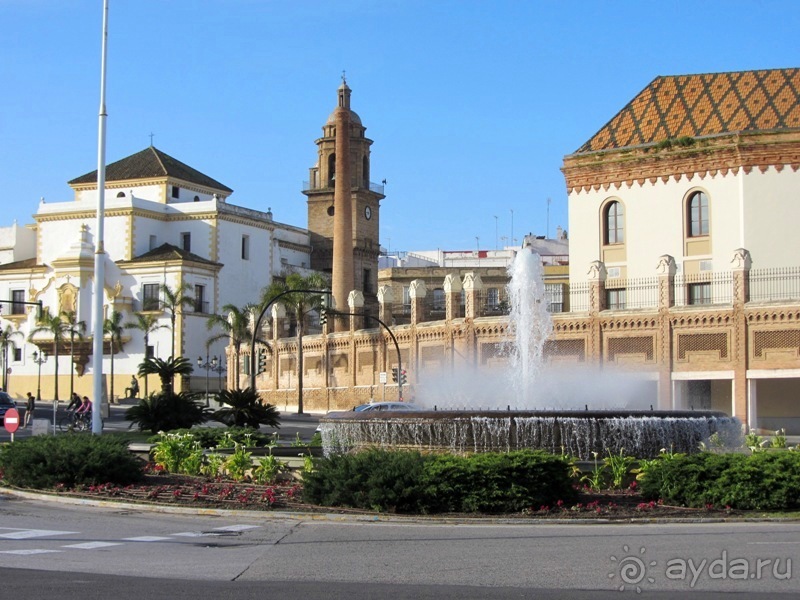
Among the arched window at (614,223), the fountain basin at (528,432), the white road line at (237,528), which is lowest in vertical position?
the white road line at (237,528)

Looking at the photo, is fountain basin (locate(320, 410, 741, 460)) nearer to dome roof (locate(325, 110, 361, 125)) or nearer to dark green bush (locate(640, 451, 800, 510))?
dark green bush (locate(640, 451, 800, 510))

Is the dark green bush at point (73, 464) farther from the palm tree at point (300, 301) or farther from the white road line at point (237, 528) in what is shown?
the palm tree at point (300, 301)

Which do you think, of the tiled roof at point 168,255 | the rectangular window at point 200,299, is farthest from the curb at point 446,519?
the rectangular window at point 200,299

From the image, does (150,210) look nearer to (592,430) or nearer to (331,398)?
(331,398)

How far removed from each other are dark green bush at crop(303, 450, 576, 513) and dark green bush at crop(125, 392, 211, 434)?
14936 millimetres

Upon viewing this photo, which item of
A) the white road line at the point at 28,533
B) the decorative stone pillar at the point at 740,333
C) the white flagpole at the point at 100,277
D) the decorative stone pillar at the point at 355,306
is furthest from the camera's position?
the decorative stone pillar at the point at 355,306

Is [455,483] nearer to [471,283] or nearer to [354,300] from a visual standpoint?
[471,283]

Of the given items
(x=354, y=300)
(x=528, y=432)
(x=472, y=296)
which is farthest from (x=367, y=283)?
(x=528, y=432)

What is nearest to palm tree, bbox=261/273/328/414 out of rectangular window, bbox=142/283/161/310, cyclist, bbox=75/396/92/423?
rectangular window, bbox=142/283/161/310

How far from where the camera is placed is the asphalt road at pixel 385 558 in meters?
11.4

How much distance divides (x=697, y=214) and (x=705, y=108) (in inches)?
213

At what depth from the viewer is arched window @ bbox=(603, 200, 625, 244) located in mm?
55531

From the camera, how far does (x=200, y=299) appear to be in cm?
8494

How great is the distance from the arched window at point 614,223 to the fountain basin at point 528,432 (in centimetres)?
3411
